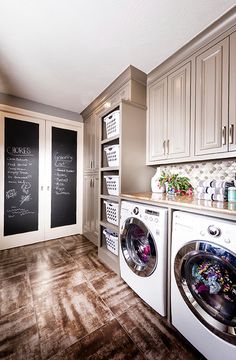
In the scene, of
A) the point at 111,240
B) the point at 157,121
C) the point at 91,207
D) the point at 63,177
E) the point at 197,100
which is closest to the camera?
the point at 197,100

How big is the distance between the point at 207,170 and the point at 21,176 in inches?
103

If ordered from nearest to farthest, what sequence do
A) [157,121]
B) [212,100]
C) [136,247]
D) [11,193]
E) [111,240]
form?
1. [212,100]
2. [136,247]
3. [157,121]
4. [111,240]
5. [11,193]

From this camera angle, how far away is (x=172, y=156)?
173 cm

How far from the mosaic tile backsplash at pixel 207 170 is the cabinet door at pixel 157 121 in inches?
11.7

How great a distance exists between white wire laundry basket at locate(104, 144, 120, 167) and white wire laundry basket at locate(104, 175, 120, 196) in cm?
17

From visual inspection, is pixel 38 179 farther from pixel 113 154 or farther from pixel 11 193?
pixel 113 154

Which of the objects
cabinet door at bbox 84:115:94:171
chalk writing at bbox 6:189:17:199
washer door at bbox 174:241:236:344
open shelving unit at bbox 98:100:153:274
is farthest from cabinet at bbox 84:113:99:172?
washer door at bbox 174:241:236:344

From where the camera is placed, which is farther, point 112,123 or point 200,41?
point 112,123

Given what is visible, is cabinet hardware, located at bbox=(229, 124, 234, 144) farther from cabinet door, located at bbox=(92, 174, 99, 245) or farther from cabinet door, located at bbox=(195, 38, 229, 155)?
cabinet door, located at bbox=(92, 174, 99, 245)

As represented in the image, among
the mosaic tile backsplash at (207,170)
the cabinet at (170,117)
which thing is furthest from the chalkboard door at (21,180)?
the mosaic tile backsplash at (207,170)

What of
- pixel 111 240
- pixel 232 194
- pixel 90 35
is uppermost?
pixel 90 35

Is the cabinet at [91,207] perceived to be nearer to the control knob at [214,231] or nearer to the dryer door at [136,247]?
the dryer door at [136,247]

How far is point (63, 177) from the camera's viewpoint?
2.89 m

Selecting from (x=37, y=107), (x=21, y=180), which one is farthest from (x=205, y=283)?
(x=37, y=107)
